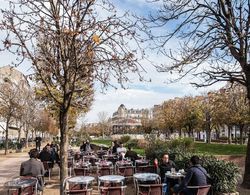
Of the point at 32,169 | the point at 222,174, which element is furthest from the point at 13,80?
the point at 222,174

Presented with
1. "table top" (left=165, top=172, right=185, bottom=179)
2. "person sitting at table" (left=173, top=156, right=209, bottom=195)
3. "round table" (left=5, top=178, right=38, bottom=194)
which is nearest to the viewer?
"person sitting at table" (left=173, top=156, right=209, bottom=195)

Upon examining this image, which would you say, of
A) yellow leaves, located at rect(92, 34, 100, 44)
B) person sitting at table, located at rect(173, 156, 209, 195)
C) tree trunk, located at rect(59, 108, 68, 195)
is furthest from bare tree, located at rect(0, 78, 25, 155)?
person sitting at table, located at rect(173, 156, 209, 195)

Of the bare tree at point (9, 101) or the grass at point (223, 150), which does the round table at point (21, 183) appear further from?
the bare tree at point (9, 101)

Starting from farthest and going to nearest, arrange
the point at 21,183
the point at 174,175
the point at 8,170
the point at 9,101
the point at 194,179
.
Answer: the point at 9,101 → the point at 8,170 → the point at 174,175 → the point at 21,183 → the point at 194,179

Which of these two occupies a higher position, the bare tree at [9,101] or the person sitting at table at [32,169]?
the bare tree at [9,101]

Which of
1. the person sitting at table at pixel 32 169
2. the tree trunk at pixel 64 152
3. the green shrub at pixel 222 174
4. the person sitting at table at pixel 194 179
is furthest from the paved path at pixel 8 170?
the person sitting at table at pixel 194 179

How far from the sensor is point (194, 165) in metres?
8.43

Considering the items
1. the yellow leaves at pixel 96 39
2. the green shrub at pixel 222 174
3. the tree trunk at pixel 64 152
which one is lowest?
the green shrub at pixel 222 174

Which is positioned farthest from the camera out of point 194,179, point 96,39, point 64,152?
point 64,152

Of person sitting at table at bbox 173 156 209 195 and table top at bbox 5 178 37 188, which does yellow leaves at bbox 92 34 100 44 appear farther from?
table top at bbox 5 178 37 188

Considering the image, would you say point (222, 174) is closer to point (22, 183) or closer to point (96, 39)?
point (22, 183)

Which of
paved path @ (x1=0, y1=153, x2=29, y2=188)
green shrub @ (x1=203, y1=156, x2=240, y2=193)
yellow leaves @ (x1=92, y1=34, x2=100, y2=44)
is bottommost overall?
paved path @ (x1=0, y1=153, x2=29, y2=188)

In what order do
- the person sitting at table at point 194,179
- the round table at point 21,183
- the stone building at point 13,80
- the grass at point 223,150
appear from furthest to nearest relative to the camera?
1. the grass at point 223,150
2. the stone building at point 13,80
3. the round table at point 21,183
4. the person sitting at table at point 194,179

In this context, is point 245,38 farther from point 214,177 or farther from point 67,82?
point 67,82
